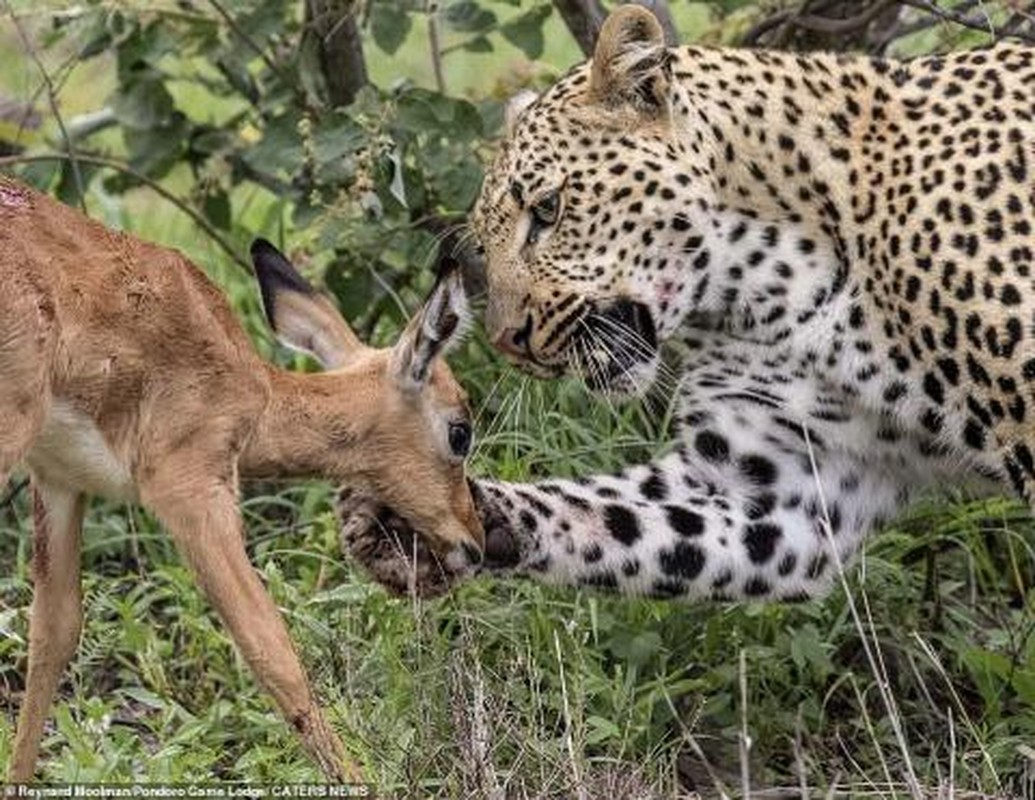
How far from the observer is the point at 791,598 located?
7129 millimetres

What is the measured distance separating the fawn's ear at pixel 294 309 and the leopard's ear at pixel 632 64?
0.81 metres

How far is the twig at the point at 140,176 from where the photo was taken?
8.11 m

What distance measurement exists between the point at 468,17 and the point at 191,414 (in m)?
2.10

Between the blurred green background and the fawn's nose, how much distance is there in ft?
1.98

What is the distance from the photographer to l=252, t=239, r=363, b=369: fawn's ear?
21.9 feet

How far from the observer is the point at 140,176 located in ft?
27.7

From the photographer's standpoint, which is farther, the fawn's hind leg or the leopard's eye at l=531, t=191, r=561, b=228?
the leopard's eye at l=531, t=191, r=561, b=228

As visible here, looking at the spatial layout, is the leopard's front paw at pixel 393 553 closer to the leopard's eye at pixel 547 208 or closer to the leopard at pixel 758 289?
the leopard at pixel 758 289

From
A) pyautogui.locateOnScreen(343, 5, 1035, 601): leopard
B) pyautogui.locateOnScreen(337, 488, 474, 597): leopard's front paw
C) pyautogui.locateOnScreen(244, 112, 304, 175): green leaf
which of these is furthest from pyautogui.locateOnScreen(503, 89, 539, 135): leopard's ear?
pyautogui.locateOnScreen(337, 488, 474, 597): leopard's front paw

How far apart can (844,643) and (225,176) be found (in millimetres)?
2328

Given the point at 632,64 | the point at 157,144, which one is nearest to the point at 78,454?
the point at 632,64

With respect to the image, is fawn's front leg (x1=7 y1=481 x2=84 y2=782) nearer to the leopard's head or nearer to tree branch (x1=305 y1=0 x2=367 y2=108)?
the leopard's head

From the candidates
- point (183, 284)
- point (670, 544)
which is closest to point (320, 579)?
point (670, 544)

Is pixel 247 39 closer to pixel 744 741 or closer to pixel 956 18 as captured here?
pixel 956 18
